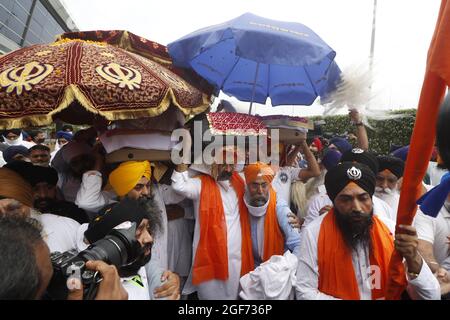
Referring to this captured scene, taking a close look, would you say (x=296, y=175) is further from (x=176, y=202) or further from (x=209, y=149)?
(x=176, y=202)

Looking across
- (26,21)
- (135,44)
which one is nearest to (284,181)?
(135,44)

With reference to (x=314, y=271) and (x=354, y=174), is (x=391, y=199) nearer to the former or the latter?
(x=354, y=174)

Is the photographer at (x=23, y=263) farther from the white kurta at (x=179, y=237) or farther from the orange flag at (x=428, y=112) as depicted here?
the white kurta at (x=179, y=237)

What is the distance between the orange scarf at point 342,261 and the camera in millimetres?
1953

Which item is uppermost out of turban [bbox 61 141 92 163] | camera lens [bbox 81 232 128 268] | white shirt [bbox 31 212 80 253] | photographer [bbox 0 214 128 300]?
photographer [bbox 0 214 128 300]

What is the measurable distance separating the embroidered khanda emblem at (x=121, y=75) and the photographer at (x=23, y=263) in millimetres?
1172

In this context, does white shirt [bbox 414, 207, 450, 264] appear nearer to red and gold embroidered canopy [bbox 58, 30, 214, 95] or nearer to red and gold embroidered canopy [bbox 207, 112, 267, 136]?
red and gold embroidered canopy [bbox 207, 112, 267, 136]

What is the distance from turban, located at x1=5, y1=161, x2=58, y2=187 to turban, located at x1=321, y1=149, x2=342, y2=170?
2.84m

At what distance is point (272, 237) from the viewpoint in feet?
8.77

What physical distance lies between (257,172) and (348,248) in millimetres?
968

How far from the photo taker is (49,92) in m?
→ 1.95

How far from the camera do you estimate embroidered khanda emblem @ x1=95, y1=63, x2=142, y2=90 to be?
207 centimetres

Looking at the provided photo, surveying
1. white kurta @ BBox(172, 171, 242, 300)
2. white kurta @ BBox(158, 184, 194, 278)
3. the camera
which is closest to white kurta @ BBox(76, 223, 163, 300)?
the camera
